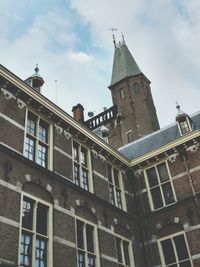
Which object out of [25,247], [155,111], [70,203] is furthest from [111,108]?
[25,247]

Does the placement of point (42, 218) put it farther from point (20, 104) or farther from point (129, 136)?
point (129, 136)

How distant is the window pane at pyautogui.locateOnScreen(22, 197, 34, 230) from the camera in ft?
37.8

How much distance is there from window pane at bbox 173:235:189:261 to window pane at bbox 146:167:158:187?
3.18m

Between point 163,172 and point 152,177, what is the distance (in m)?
0.65

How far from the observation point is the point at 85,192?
1477 centimetres

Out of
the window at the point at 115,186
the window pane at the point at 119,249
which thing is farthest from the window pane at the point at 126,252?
the window at the point at 115,186

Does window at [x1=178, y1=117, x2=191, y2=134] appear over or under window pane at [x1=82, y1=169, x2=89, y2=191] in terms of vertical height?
over

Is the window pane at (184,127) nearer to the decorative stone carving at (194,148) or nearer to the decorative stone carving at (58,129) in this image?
the decorative stone carving at (194,148)

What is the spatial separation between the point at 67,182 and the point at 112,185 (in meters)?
3.89

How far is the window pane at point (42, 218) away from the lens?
39.4ft

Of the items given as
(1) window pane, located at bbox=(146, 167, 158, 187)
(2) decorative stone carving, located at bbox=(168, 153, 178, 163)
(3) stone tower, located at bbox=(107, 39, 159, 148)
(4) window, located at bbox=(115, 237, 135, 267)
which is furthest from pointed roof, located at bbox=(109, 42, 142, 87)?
(4) window, located at bbox=(115, 237, 135, 267)

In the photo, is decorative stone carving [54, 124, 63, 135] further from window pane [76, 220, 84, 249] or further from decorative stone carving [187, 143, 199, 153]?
decorative stone carving [187, 143, 199, 153]

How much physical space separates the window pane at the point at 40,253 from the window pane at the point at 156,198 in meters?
7.48

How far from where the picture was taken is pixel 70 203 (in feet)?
45.1
